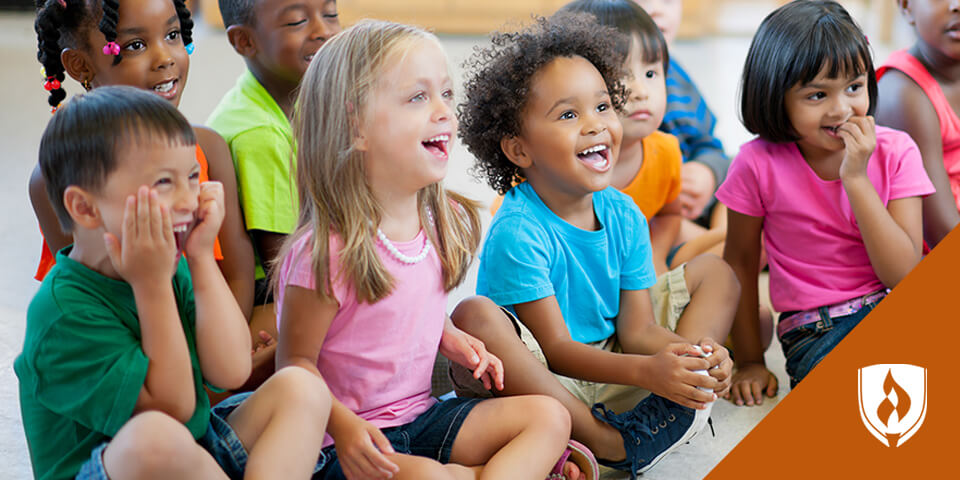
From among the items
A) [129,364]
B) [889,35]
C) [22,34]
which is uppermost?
[129,364]

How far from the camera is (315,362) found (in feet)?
4.25

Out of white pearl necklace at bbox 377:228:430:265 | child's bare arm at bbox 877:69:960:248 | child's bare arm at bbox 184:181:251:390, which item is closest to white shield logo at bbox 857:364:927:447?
child's bare arm at bbox 877:69:960:248

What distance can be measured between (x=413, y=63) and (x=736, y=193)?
73 cm

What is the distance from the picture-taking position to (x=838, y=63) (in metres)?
1.64

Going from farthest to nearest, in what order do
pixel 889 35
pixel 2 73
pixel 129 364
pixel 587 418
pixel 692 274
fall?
pixel 889 35, pixel 2 73, pixel 692 274, pixel 587 418, pixel 129 364

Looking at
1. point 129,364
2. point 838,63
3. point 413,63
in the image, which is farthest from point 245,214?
point 838,63

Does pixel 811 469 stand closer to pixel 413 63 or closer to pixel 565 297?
pixel 565 297

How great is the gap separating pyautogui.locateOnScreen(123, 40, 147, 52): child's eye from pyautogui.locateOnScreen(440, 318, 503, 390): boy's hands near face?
63 cm

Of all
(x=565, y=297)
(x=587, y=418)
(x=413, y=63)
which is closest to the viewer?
(x=413, y=63)

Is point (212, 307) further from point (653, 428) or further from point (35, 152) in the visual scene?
point (35, 152)

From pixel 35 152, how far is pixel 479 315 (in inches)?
85.7

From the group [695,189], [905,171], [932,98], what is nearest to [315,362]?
[905,171]

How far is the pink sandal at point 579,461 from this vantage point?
4.54ft

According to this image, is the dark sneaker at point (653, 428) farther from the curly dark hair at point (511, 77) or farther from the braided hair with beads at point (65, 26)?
the braided hair with beads at point (65, 26)
